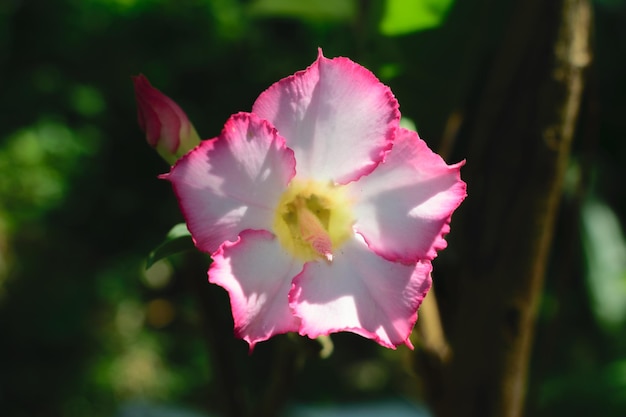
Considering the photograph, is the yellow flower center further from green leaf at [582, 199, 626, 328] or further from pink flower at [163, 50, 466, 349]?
green leaf at [582, 199, 626, 328]

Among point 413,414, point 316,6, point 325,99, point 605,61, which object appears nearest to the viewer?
point 325,99

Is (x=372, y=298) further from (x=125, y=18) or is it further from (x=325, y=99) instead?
(x=125, y=18)

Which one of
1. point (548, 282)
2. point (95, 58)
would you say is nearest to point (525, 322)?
point (548, 282)

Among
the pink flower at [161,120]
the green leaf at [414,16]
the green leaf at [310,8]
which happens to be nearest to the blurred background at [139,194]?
the green leaf at [310,8]

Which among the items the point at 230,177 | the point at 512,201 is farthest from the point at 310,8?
the point at 230,177

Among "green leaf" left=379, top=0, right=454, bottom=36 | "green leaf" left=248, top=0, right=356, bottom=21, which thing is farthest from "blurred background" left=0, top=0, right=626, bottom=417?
"green leaf" left=379, top=0, right=454, bottom=36

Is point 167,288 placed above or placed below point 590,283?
below

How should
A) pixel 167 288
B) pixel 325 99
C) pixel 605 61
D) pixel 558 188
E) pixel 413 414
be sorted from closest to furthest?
1. pixel 325 99
2. pixel 558 188
3. pixel 605 61
4. pixel 413 414
5. pixel 167 288
